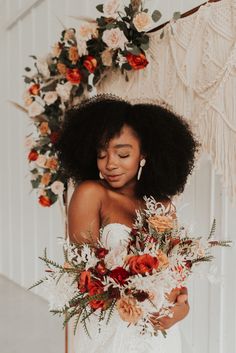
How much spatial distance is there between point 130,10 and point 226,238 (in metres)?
1.14

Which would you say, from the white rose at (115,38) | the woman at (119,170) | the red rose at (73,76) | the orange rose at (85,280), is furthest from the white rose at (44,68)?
the orange rose at (85,280)

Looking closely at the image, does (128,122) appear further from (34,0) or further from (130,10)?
(34,0)

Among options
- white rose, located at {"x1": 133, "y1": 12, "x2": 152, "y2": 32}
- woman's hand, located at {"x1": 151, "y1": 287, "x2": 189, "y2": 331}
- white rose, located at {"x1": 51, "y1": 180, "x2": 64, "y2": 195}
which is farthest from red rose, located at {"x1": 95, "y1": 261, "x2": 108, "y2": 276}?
white rose, located at {"x1": 51, "y1": 180, "x2": 64, "y2": 195}

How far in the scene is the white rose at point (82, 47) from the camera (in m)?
2.20

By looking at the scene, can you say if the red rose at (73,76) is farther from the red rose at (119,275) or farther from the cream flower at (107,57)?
the red rose at (119,275)

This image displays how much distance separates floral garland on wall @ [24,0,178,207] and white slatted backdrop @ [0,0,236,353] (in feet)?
0.97

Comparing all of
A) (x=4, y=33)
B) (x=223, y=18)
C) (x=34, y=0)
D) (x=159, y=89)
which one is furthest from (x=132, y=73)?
(x=4, y=33)

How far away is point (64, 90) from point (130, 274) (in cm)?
138

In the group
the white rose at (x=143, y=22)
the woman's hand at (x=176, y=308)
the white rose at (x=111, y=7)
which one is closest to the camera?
the woman's hand at (x=176, y=308)

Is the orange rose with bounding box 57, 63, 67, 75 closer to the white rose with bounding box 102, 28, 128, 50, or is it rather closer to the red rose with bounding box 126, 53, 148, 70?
the white rose with bounding box 102, 28, 128, 50

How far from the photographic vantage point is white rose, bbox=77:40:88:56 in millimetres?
2205

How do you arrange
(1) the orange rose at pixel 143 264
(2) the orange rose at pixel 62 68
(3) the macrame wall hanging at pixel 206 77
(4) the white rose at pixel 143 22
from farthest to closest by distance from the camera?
1. (2) the orange rose at pixel 62 68
2. (4) the white rose at pixel 143 22
3. (3) the macrame wall hanging at pixel 206 77
4. (1) the orange rose at pixel 143 264

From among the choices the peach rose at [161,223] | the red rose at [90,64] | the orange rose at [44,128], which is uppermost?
the red rose at [90,64]

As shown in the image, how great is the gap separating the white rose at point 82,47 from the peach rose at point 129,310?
4.50 ft
